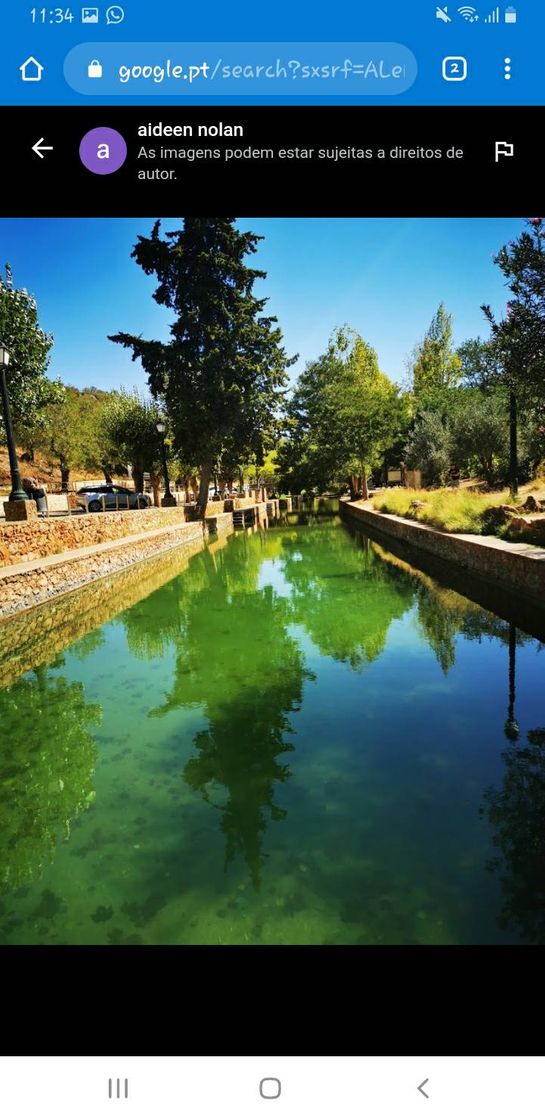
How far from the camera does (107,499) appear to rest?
1131 inches

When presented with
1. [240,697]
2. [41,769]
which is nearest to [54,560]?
[240,697]

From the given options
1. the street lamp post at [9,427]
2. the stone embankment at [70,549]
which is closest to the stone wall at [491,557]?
the stone embankment at [70,549]

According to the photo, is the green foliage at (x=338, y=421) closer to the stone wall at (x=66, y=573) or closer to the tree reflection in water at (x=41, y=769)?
the stone wall at (x=66, y=573)

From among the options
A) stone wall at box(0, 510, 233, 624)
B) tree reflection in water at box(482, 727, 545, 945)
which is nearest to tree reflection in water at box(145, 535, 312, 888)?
tree reflection in water at box(482, 727, 545, 945)

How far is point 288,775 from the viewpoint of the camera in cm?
439

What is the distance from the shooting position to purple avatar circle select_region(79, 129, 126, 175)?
9.90ft

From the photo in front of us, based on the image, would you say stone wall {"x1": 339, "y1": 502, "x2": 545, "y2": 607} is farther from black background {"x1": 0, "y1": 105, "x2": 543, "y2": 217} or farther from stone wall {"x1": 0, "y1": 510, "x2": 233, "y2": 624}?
stone wall {"x1": 0, "y1": 510, "x2": 233, "y2": 624}

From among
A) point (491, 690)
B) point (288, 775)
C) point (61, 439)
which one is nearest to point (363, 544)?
point (491, 690)

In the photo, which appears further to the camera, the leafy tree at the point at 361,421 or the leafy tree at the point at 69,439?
the leafy tree at the point at 69,439

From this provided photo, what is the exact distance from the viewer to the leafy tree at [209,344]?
27875mm

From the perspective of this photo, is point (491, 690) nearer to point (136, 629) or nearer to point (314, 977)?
point (314, 977)

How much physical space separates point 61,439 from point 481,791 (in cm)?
4703

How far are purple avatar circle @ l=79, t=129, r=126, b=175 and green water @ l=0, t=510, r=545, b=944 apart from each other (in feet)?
14.5
